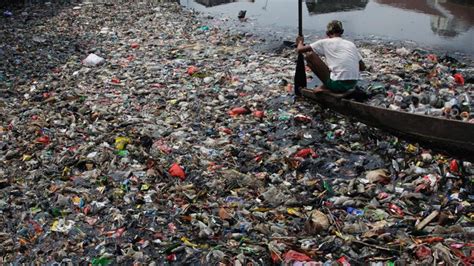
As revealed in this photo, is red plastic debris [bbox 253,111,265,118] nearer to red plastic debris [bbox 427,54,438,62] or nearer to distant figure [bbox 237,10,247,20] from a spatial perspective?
red plastic debris [bbox 427,54,438,62]

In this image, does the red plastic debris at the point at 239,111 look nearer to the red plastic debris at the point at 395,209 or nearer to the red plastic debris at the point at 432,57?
the red plastic debris at the point at 395,209

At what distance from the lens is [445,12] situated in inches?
366

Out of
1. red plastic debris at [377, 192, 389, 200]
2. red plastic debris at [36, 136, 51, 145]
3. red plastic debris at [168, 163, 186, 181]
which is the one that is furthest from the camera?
red plastic debris at [36, 136, 51, 145]

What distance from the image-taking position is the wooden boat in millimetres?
3805

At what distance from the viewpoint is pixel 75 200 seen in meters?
3.89

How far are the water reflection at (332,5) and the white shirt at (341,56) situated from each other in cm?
542

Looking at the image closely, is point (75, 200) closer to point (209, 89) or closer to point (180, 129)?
point (180, 129)

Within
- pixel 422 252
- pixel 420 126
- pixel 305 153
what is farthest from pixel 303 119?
pixel 422 252

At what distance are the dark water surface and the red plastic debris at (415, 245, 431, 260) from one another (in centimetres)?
531

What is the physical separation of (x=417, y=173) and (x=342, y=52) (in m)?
1.63

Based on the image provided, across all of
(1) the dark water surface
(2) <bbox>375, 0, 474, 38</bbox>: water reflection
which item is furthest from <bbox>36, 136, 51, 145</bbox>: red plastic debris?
(2) <bbox>375, 0, 474, 38</bbox>: water reflection

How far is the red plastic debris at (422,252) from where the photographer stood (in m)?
2.97

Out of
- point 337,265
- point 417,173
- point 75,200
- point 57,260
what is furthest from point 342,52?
point 57,260

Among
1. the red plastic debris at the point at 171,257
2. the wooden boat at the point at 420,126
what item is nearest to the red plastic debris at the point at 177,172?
the red plastic debris at the point at 171,257
